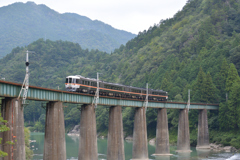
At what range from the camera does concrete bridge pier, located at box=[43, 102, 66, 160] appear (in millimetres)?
62719

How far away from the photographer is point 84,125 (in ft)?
250

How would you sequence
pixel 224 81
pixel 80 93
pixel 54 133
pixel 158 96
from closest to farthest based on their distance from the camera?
pixel 54 133, pixel 80 93, pixel 158 96, pixel 224 81

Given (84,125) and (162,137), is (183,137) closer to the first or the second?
(162,137)

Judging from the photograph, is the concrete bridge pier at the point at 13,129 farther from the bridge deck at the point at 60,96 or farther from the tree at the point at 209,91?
the tree at the point at 209,91

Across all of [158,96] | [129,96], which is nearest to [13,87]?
[129,96]

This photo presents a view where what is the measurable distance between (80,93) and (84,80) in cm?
673

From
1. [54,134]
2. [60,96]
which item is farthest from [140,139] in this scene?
[54,134]

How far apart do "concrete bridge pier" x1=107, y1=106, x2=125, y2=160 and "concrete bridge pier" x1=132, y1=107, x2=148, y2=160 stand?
10.3 m

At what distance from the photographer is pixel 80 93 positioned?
73812mm

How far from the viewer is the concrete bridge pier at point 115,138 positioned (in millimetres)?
85812

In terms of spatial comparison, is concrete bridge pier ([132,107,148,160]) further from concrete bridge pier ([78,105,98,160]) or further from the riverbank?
the riverbank

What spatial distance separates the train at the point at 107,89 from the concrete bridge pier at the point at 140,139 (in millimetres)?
5126

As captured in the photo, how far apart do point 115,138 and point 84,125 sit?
12647 millimetres

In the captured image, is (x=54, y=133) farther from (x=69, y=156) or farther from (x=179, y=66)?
(x=179, y=66)
